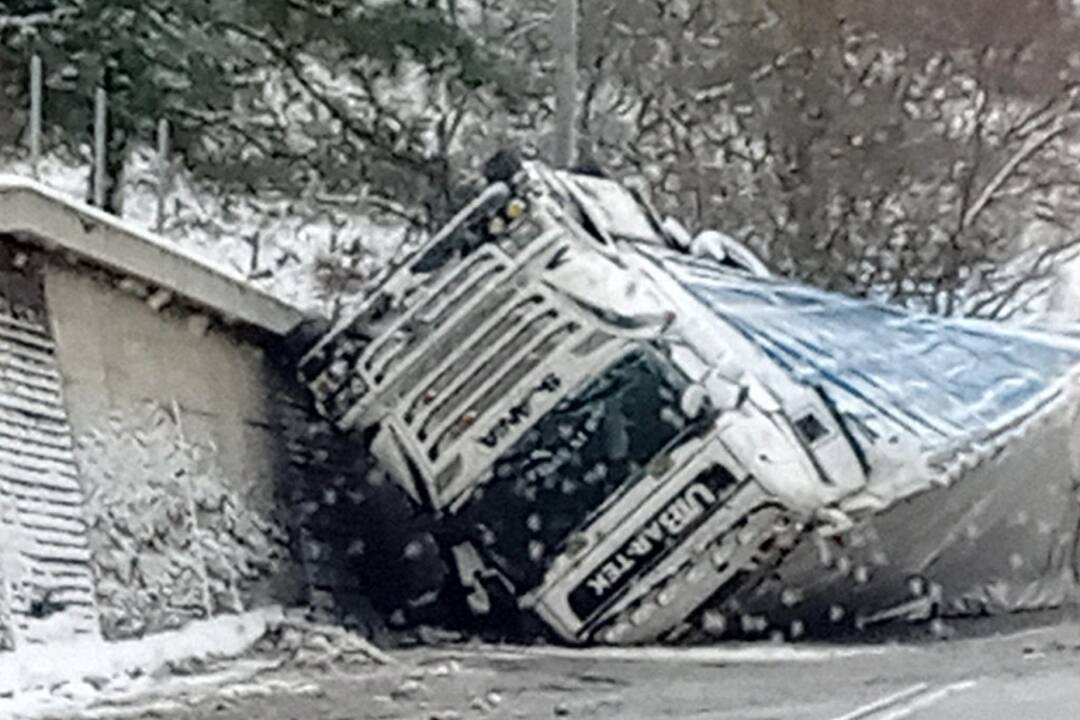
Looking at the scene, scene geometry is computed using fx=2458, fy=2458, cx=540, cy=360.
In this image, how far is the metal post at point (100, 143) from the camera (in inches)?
728

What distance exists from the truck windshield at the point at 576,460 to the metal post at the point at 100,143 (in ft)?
22.3

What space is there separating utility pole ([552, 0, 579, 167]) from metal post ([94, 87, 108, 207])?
368cm

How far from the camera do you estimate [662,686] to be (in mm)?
11023

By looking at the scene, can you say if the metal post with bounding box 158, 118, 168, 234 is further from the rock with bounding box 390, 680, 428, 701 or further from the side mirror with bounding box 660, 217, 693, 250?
the rock with bounding box 390, 680, 428, 701

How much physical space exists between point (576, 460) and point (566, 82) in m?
8.91

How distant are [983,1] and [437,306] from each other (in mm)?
12302

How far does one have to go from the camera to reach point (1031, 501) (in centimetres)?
1382

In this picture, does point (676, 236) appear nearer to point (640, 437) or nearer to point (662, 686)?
point (640, 437)

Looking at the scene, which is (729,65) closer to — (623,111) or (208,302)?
(623,111)

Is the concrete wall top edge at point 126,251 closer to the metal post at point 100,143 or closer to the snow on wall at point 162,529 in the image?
the snow on wall at point 162,529

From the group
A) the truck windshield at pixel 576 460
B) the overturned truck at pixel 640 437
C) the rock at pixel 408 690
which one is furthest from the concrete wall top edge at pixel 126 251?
the rock at pixel 408 690

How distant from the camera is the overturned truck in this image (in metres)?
12.0

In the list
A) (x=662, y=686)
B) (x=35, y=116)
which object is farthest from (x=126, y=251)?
(x=35, y=116)

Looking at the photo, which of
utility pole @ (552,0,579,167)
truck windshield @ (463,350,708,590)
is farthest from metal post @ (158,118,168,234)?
truck windshield @ (463,350,708,590)
